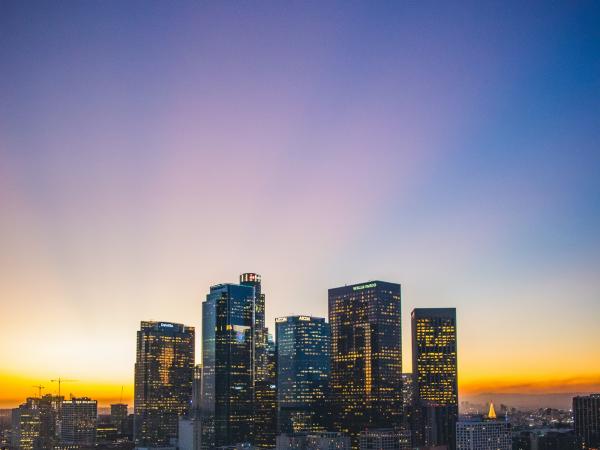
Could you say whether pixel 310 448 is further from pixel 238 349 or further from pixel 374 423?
pixel 238 349

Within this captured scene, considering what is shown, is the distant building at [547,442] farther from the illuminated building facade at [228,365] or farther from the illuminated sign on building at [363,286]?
the illuminated building facade at [228,365]

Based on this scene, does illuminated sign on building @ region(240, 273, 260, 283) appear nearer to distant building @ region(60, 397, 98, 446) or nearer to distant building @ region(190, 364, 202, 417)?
distant building @ region(190, 364, 202, 417)

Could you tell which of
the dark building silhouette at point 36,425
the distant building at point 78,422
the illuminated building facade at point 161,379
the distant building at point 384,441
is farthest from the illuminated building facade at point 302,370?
the dark building silhouette at point 36,425

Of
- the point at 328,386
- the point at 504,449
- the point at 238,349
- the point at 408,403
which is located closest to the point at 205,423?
the point at 238,349

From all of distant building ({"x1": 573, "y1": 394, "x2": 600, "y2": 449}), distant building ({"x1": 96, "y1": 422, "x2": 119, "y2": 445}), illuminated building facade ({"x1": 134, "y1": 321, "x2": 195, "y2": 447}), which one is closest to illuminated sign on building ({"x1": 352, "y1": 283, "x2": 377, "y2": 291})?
distant building ({"x1": 573, "y1": 394, "x2": 600, "y2": 449})

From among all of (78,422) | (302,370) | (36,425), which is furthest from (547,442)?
(36,425)

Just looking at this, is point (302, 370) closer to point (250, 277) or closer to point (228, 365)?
point (228, 365)
